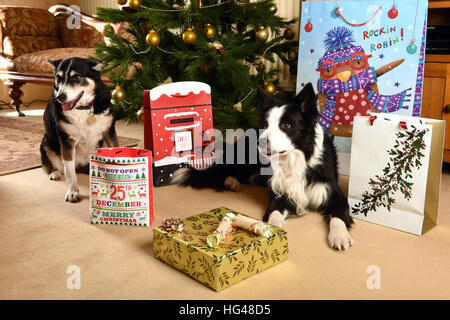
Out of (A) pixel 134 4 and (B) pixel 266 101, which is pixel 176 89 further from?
(A) pixel 134 4

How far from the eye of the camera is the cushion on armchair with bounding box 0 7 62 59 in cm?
424

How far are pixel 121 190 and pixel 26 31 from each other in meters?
3.60

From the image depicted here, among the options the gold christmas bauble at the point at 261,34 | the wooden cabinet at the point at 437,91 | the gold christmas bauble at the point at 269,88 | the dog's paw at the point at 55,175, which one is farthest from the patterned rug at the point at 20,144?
the wooden cabinet at the point at 437,91

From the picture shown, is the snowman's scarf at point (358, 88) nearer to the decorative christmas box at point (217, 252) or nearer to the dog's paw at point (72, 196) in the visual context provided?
the decorative christmas box at point (217, 252)

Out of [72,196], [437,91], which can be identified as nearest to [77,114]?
[72,196]

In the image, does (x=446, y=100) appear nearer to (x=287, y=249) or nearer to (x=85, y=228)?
(x=287, y=249)

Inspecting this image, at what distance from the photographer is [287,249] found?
1407 millimetres

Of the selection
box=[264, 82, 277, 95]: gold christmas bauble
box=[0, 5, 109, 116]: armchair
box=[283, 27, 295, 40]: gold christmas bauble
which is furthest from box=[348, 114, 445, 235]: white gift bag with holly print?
box=[0, 5, 109, 116]: armchair

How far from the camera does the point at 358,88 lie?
222 cm

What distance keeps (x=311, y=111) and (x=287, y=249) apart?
1.94ft

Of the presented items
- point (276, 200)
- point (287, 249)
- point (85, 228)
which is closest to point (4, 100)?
point (85, 228)

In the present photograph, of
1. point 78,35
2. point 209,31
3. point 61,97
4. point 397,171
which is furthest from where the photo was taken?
point 78,35
